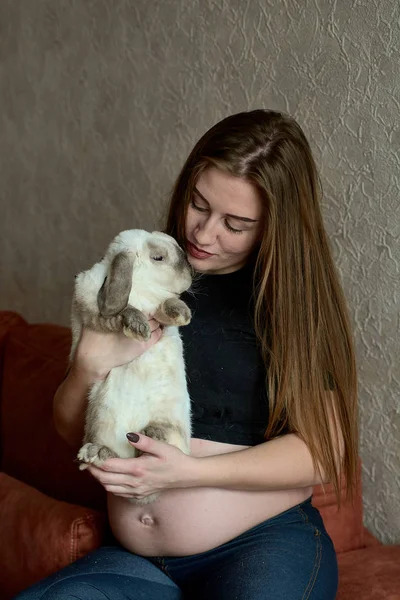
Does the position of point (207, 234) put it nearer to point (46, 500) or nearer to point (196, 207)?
point (196, 207)

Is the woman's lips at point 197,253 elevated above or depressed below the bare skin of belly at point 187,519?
above

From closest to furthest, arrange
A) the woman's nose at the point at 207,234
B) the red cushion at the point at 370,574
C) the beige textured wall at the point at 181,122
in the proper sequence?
the woman's nose at the point at 207,234 → the red cushion at the point at 370,574 → the beige textured wall at the point at 181,122

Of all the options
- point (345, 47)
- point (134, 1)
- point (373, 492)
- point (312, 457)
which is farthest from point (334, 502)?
point (134, 1)

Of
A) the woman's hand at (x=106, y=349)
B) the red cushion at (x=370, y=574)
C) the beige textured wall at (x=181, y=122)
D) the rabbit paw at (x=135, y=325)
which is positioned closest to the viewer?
the rabbit paw at (x=135, y=325)

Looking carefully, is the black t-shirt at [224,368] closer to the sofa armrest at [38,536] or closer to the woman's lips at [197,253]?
the woman's lips at [197,253]

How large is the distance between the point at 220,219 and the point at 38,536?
79cm

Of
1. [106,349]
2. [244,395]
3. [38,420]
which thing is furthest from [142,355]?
[38,420]

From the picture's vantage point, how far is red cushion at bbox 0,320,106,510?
1847 millimetres

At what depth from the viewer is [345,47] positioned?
5.81 feet

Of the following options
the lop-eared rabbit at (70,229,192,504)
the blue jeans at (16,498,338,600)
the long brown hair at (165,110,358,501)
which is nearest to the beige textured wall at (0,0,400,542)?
the long brown hair at (165,110,358,501)

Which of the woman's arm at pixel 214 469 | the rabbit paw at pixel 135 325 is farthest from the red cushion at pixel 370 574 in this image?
the rabbit paw at pixel 135 325

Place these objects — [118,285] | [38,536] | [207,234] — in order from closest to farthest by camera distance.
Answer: [118,285], [207,234], [38,536]

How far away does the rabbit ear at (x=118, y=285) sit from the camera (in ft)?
3.91

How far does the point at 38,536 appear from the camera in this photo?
5.29 feet
